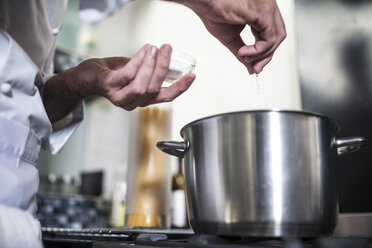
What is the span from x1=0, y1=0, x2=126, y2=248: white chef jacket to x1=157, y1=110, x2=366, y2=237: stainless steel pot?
0.21 metres

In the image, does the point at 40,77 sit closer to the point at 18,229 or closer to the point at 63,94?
the point at 63,94

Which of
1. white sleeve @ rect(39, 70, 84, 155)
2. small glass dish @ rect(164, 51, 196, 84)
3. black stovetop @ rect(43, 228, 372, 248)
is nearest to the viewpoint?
black stovetop @ rect(43, 228, 372, 248)

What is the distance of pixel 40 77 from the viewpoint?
2.06 ft

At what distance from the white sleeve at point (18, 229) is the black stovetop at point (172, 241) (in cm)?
8

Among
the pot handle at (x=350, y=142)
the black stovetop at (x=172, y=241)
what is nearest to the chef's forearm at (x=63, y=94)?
the black stovetop at (x=172, y=241)

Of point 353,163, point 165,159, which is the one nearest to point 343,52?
point 353,163

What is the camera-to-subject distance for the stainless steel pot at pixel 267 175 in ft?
1.35

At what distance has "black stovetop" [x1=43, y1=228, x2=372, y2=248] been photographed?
0.32 metres

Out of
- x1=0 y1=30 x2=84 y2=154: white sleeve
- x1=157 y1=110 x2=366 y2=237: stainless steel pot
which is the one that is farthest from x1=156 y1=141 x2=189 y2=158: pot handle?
x1=0 y1=30 x2=84 y2=154: white sleeve

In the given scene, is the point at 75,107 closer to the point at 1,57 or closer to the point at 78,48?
the point at 1,57

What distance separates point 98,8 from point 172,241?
0.96 feet

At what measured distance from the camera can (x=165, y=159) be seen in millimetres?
963

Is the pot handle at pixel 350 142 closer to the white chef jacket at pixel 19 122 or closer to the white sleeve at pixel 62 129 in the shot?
the white chef jacket at pixel 19 122

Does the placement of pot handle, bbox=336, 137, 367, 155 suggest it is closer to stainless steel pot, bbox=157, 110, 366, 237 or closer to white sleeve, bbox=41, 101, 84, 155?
stainless steel pot, bbox=157, 110, 366, 237
